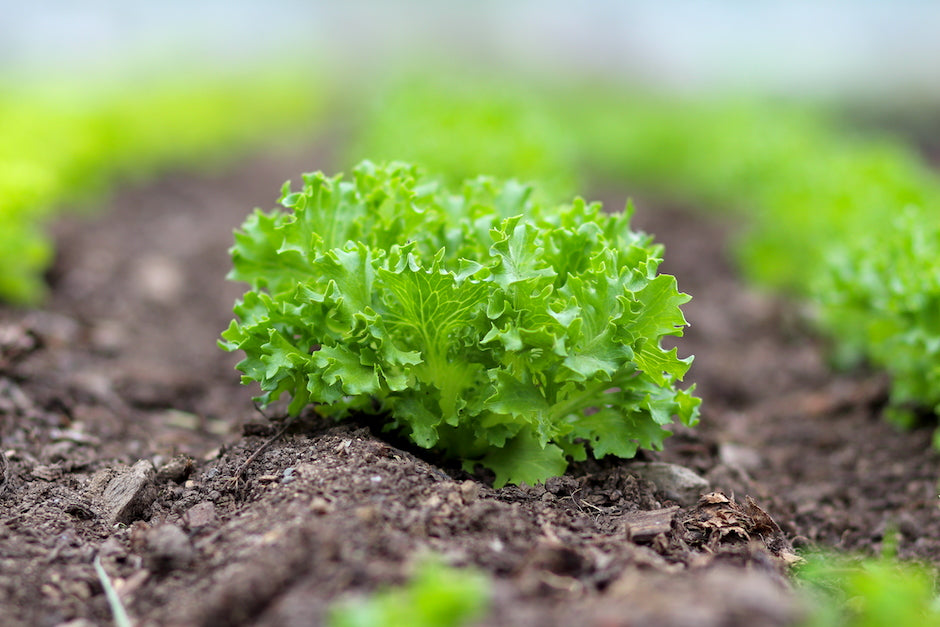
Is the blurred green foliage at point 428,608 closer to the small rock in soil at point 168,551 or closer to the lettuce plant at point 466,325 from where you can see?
the small rock in soil at point 168,551

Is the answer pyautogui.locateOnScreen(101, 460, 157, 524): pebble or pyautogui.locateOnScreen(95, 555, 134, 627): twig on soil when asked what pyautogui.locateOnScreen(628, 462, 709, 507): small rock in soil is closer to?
pyautogui.locateOnScreen(101, 460, 157, 524): pebble

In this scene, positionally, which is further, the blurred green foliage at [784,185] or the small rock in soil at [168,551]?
the blurred green foliage at [784,185]

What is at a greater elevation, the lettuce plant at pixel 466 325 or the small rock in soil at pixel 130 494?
the lettuce plant at pixel 466 325

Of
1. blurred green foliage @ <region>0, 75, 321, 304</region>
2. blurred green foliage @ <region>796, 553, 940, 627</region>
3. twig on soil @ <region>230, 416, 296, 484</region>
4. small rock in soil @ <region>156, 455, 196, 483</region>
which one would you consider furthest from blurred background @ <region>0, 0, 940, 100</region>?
blurred green foliage @ <region>796, 553, 940, 627</region>

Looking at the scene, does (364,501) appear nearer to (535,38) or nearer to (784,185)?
(784,185)

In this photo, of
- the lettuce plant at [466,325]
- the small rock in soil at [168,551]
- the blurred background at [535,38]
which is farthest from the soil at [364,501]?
the blurred background at [535,38]

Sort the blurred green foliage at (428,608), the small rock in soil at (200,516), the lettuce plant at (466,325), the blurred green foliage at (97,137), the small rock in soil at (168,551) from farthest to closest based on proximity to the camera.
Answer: the blurred green foliage at (97,137) < the lettuce plant at (466,325) < the small rock in soil at (200,516) < the small rock in soil at (168,551) < the blurred green foliage at (428,608)

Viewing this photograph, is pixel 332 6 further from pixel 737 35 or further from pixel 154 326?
pixel 154 326

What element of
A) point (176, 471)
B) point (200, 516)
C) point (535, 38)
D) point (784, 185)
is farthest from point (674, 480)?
point (535, 38)

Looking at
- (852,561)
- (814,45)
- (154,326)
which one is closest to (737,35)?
(814,45)
